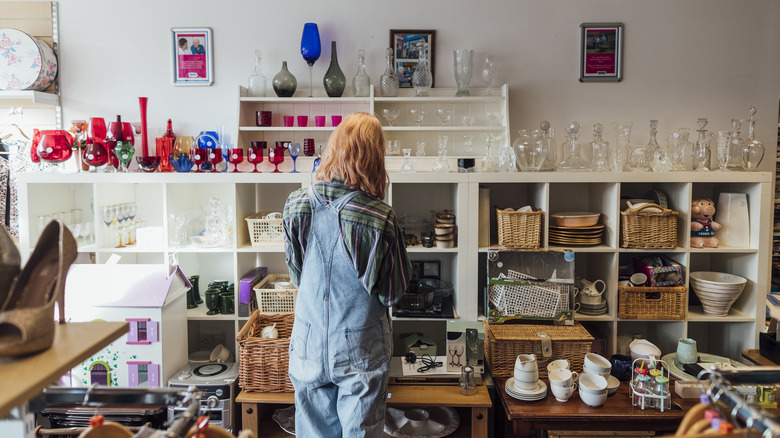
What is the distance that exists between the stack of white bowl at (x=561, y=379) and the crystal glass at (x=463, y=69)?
1.57m

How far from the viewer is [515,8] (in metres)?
3.51

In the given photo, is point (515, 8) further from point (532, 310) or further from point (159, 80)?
point (159, 80)

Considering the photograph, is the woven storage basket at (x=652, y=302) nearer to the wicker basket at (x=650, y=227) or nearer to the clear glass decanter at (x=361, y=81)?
the wicker basket at (x=650, y=227)

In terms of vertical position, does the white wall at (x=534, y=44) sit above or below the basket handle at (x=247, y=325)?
above

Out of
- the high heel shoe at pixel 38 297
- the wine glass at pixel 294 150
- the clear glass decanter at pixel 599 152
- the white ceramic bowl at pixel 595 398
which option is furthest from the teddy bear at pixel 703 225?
the high heel shoe at pixel 38 297

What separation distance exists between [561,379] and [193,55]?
9.03 feet

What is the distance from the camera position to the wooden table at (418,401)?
2.74m

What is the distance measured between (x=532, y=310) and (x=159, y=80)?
2578 millimetres

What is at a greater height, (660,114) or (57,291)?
(660,114)

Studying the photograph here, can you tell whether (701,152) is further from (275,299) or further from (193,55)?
(193,55)

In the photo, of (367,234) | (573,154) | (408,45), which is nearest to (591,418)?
(367,234)

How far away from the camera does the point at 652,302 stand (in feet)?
10.2

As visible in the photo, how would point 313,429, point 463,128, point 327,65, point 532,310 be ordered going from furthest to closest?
point 327,65 < point 463,128 < point 532,310 < point 313,429

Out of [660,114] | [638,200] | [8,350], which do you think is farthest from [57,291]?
[660,114]
